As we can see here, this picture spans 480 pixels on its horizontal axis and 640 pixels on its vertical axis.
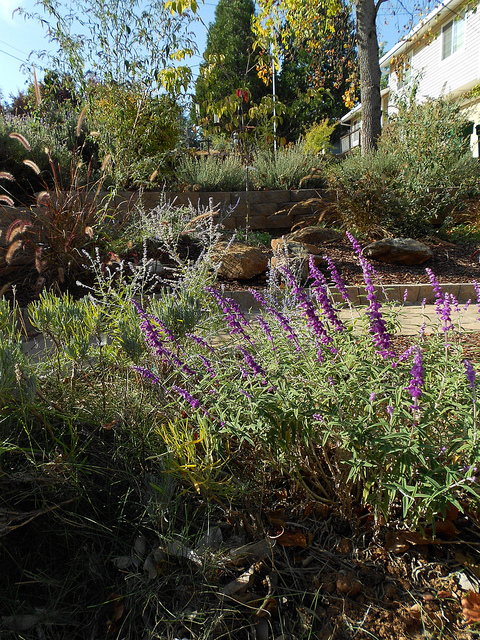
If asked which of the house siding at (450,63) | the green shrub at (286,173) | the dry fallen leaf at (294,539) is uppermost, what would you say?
the house siding at (450,63)

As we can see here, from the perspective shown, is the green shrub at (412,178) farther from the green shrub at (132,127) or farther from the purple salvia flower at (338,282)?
the purple salvia flower at (338,282)

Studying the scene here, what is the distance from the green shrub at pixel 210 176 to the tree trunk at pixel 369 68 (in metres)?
2.60

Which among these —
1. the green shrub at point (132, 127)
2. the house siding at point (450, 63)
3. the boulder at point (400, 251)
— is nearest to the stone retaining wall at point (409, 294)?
the boulder at point (400, 251)

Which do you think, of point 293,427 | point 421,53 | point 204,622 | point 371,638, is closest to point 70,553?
point 204,622

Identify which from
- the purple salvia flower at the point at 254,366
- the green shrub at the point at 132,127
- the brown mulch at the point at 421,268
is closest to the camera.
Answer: the purple salvia flower at the point at 254,366

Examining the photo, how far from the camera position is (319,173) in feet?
28.5

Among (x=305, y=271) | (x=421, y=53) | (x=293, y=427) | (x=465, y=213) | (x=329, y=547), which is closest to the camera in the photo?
(x=293, y=427)

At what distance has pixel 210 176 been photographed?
815 centimetres

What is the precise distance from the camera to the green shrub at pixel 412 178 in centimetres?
686

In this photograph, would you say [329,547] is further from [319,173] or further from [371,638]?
[319,173]

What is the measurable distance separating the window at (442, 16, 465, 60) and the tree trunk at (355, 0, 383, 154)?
37.8 feet

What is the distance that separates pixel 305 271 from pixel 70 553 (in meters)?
4.50

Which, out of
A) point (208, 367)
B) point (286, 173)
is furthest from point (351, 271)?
point (208, 367)

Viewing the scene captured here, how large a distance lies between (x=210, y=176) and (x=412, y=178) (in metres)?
3.39
